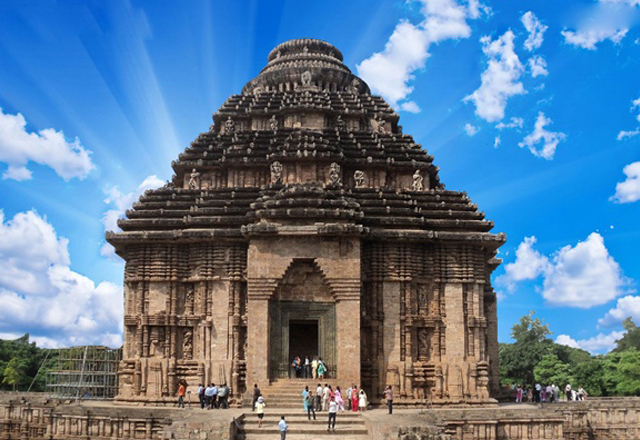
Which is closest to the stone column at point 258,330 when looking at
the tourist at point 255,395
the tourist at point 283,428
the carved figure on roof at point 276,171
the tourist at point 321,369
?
the tourist at point 255,395

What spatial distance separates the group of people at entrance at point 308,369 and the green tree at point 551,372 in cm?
2956

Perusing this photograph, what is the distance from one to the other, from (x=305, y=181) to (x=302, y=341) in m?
6.58

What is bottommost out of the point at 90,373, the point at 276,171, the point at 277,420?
the point at 277,420

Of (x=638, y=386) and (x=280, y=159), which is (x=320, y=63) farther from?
(x=638, y=386)

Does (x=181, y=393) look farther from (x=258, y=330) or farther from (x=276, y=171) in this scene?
(x=276, y=171)

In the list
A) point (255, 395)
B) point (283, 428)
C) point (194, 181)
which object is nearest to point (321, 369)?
point (255, 395)

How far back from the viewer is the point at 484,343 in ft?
86.2

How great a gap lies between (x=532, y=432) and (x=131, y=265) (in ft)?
51.7

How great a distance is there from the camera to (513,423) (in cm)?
2216

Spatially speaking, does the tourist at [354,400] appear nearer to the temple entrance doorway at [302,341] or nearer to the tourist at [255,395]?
the tourist at [255,395]

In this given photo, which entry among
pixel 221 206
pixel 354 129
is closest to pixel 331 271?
pixel 221 206

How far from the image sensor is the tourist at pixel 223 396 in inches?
925

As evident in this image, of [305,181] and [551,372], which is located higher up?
[305,181]

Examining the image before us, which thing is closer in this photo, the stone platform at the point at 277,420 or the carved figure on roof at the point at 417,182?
the stone platform at the point at 277,420
